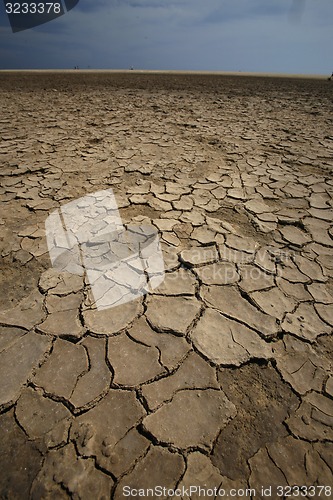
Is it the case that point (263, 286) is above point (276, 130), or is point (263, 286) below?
below

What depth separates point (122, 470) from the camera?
95 centimetres

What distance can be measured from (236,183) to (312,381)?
6.74 feet

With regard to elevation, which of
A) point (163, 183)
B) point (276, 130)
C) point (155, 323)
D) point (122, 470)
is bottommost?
point (122, 470)

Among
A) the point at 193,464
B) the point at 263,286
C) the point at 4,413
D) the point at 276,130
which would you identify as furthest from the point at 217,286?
the point at 276,130

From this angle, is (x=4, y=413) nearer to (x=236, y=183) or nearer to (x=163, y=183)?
(x=163, y=183)

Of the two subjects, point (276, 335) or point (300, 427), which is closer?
point (300, 427)

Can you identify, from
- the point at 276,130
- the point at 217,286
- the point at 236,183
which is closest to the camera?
the point at 217,286

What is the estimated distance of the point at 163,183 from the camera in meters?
2.80

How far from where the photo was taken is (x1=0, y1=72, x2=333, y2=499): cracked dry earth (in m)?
0.97

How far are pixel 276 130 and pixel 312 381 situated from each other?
15.1ft

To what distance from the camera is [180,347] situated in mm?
1324

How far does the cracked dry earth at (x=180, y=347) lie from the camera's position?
38.1 inches

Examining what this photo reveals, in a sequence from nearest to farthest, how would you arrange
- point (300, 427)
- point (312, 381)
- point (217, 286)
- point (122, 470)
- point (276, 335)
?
1. point (122, 470)
2. point (300, 427)
3. point (312, 381)
4. point (276, 335)
5. point (217, 286)

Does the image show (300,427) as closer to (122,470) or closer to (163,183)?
(122,470)
